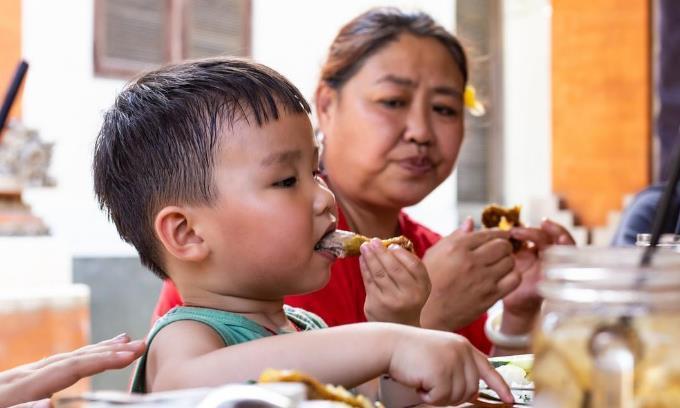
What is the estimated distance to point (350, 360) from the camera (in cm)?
81

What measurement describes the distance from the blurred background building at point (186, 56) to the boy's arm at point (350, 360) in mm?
3536

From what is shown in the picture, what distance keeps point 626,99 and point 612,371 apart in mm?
4676

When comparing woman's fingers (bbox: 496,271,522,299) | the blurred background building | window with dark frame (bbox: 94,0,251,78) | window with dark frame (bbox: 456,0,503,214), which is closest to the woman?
woman's fingers (bbox: 496,271,522,299)

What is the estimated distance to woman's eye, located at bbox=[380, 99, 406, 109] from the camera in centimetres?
181

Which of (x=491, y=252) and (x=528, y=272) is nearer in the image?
(x=491, y=252)

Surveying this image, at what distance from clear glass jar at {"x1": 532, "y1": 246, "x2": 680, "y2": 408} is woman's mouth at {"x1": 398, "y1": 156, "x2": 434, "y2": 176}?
1326 millimetres

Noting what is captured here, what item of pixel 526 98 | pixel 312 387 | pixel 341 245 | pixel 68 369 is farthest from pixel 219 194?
pixel 526 98

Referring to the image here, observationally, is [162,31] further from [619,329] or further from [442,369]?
[619,329]

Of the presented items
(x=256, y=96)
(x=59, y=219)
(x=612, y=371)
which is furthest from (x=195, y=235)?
(x=59, y=219)

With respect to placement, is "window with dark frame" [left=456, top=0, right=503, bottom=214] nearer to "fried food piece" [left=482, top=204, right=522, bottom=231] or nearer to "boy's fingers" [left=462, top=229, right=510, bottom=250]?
"fried food piece" [left=482, top=204, right=522, bottom=231]

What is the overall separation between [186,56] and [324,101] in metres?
4.05

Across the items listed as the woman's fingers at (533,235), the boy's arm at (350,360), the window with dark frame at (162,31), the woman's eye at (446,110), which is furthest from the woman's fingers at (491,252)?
the window with dark frame at (162,31)

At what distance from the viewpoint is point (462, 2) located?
743cm

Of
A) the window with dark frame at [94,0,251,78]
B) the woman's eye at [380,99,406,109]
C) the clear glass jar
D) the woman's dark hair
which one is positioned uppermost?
the window with dark frame at [94,0,251,78]
